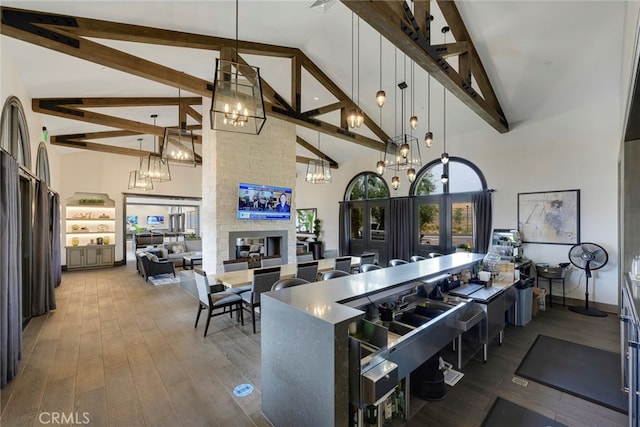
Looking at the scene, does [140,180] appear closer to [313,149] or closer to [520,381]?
[313,149]

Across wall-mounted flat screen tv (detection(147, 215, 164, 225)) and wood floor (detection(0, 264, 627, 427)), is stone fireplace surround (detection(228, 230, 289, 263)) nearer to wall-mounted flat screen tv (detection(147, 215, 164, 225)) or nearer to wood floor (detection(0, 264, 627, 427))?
wood floor (detection(0, 264, 627, 427))

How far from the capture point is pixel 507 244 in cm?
537

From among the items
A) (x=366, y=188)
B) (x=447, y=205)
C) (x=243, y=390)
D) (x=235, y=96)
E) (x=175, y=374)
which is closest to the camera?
(x=243, y=390)

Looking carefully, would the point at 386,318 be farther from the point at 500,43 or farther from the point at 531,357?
the point at 500,43

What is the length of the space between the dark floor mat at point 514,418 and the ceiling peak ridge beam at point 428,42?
344 centimetres

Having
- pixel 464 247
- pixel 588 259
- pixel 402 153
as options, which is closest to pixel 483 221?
pixel 464 247

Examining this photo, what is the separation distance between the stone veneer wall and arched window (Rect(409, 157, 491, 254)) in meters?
3.70

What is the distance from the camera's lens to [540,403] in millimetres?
2400

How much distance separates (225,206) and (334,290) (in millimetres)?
4308

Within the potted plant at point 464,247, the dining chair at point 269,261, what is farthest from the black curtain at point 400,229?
the dining chair at point 269,261

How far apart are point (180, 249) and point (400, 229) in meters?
7.56

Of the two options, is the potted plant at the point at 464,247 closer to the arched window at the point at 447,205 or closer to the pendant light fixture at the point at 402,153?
the arched window at the point at 447,205

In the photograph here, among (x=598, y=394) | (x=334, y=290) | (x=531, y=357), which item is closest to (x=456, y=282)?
(x=531, y=357)

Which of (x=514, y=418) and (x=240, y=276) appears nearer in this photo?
(x=514, y=418)
